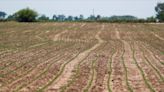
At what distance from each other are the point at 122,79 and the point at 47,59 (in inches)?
276

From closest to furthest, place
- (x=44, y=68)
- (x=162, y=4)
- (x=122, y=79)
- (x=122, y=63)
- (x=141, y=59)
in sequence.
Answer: (x=122, y=79)
(x=44, y=68)
(x=122, y=63)
(x=141, y=59)
(x=162, y=4)

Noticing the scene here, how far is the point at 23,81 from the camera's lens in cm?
1453

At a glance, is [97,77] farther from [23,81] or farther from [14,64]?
[14,64]

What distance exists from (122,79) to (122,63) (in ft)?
17.4

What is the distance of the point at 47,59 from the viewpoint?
21.8 meters

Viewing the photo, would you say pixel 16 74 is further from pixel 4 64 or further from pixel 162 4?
pixel 162 4

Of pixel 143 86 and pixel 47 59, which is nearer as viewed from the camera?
pixel 143 86

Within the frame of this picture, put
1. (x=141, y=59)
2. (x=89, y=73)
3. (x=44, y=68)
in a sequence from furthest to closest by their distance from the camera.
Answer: (x=141, y=59) < (x=44, y=68) < (x=89, y=73)

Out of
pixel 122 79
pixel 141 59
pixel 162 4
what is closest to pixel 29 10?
pixel 162 4

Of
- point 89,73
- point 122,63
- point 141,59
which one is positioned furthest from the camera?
point 141,59

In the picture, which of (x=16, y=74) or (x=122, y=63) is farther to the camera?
(x=122, y=63)

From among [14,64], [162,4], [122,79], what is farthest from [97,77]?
[162,4]

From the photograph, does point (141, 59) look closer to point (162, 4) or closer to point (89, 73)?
point (89, 73)

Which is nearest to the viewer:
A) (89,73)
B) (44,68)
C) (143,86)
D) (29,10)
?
(143,86)
